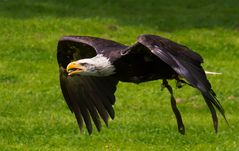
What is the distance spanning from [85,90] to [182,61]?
2714 mm

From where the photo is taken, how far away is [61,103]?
1659 cm

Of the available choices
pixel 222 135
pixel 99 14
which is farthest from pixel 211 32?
pixel 222 135

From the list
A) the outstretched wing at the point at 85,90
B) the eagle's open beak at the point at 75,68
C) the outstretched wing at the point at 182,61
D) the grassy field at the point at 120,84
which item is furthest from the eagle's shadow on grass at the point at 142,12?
the outstretched wing at the point at 182,61

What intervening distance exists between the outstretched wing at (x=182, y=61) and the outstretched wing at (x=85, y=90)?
68.6 inches

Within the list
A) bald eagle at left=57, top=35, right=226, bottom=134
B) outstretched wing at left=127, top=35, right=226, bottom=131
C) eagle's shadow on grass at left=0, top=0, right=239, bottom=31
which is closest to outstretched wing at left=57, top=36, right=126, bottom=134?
bald eagle at left=57, top=35, right=226, bottom=134

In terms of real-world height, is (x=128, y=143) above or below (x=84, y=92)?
below

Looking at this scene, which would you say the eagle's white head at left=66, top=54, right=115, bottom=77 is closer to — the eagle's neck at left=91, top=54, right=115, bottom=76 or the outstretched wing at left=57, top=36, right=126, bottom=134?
the eagle's neck at left=91, top=54, right=115, bottom=76

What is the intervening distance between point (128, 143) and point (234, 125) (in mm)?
2281

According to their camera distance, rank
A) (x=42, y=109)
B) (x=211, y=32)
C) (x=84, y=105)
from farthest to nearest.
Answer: (x=211, y=32) → (x=42, y=109) → (x=84, y=105)

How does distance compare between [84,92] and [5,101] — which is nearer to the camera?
[84,92]

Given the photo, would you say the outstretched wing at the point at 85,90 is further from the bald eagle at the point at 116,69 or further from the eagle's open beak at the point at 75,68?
the eagle's open beak at the point at 75,68

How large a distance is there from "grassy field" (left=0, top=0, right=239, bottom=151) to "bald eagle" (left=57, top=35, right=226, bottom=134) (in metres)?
1.60

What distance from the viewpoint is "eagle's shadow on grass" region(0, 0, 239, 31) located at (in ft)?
79.6

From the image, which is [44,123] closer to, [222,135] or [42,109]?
[42,109]
